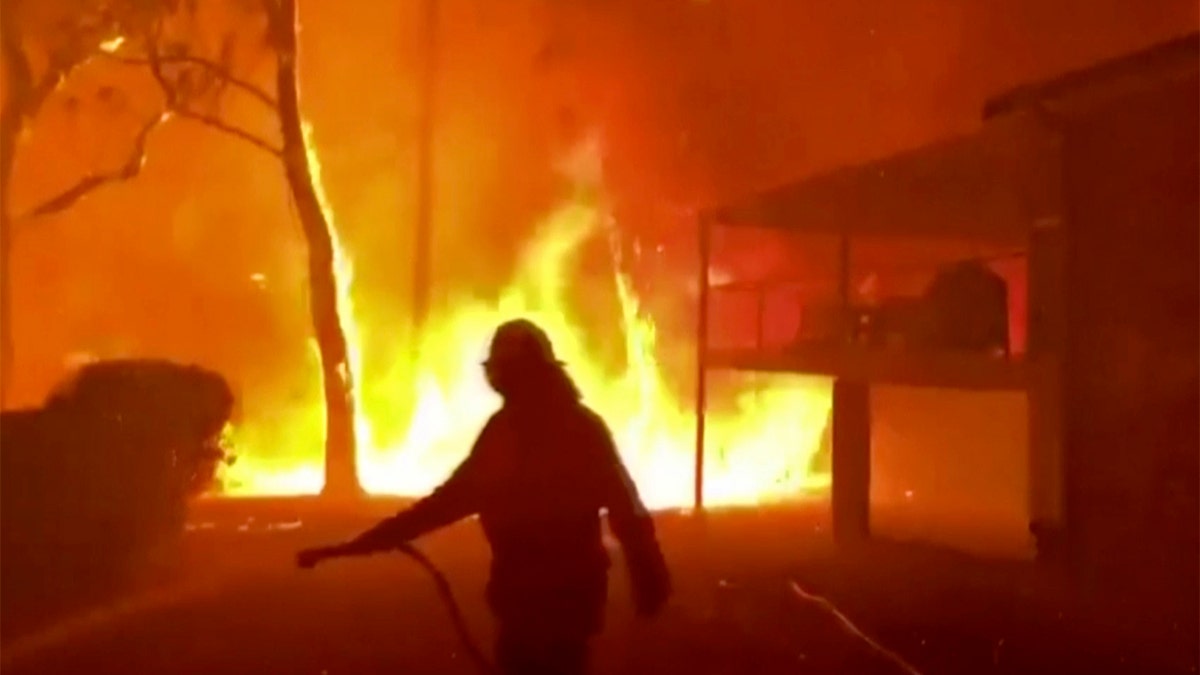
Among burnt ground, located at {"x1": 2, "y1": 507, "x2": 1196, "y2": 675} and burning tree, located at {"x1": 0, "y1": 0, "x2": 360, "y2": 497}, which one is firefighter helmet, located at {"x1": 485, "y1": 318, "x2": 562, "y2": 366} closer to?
burnt ground, located at {"x1": 2, "y1": 507, "x2": 1196, "y2": 675}

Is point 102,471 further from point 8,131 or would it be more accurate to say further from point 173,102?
point 173,102

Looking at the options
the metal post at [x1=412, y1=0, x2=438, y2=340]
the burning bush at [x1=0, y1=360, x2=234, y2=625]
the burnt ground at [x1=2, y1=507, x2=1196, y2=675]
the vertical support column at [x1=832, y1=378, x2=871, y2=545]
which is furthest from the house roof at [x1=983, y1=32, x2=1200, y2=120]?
the metal post at [x1=412, y1=0, x2=438, y2=340]

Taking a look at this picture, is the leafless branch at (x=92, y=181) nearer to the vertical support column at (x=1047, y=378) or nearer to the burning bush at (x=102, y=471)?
the burning bush at (x=102, y=471)

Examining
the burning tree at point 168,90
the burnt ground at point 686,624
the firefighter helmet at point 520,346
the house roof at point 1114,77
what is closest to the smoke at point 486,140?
the burning tree at point 168,90

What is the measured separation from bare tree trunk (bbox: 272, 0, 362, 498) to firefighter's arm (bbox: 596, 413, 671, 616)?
12877 mm

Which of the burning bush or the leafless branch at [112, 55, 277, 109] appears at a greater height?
the leafless branch at [112, 55, 277, 109]

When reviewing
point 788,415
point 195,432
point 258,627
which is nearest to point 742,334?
point 788,415

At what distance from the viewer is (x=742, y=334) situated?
21.5 meters

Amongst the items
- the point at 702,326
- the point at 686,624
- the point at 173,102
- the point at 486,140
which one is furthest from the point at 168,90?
the point at 686,624

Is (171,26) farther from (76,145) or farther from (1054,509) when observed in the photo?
(1054,509)

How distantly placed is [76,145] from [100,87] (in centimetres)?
93

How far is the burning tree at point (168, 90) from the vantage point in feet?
54.7

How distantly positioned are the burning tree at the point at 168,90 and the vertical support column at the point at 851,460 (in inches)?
262

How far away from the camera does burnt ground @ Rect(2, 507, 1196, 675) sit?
8156mm
